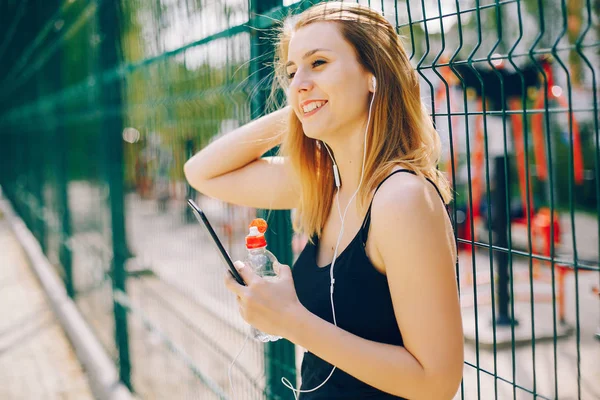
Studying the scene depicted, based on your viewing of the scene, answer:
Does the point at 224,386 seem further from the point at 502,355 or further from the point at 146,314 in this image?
the point at 502,355

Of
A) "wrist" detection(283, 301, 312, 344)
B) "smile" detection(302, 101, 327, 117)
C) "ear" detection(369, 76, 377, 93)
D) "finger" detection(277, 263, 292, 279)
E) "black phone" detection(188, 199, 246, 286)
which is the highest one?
"ear" detection(369, 76, 377, 93)

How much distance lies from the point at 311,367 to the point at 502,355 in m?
3.72

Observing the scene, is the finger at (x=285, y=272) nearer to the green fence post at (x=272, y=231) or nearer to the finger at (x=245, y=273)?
the finger at (x=245, y=273)

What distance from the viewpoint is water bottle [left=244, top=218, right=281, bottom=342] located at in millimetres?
1567

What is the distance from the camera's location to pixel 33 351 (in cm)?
612

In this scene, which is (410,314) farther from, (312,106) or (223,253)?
(312,106)

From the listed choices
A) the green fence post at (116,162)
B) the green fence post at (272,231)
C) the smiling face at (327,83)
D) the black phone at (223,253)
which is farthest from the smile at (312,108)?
the green fence post at (116,162)

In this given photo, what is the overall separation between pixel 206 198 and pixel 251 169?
3.28 ft

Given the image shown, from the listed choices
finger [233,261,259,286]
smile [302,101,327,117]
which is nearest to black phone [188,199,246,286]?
finger [233,261,259,286]

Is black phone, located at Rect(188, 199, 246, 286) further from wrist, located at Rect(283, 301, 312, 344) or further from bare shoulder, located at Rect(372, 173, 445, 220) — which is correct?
bare shoulder, located at Rect(372, 173, 445, 220)

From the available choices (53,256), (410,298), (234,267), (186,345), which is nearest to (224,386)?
(186,345)

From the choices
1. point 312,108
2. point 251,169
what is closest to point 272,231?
point 251,169

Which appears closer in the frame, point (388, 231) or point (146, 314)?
point (388, 231)

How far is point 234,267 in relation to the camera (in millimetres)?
1517
